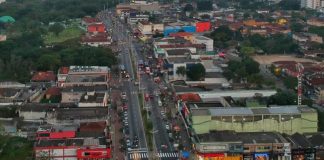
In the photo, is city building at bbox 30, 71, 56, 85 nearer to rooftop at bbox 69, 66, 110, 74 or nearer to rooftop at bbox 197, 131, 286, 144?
rooftop at bbox 69, 66, 110, 74

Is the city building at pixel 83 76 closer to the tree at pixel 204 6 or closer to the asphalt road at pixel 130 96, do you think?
the asphalt road at pixel 130 96

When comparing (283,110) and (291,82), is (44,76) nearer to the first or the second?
(291,82)

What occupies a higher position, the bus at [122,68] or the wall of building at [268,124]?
the wall of building at [268,124]

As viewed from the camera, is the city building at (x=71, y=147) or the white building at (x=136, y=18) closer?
the city building at (x=71, y=147)

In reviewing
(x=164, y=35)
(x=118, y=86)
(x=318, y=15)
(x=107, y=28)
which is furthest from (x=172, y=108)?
(x=318, y=15)

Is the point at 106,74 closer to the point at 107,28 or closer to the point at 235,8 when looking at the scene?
the point at 107,28

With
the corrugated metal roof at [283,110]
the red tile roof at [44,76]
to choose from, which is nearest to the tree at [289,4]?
the red tile roof at [44,76]
